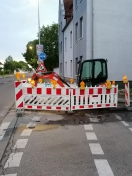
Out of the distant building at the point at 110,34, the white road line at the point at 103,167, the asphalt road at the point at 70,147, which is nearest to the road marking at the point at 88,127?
the asphalt road at the point at 70,147

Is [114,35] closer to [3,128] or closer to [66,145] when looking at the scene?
[3,128]

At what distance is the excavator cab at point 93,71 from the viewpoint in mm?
9422

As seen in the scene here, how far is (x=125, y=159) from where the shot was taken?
165 inches

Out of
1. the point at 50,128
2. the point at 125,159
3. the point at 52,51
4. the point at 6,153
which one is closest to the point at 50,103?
the point at 50,128

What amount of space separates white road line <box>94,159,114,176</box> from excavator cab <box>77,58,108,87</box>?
5.62 m

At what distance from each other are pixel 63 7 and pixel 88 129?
28994mm

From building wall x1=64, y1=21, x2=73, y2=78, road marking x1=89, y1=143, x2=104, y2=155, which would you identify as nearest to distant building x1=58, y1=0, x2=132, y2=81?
→ building wall x1=64, y1=21, x2=73, y2=78

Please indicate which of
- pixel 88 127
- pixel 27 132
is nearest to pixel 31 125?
pixel 27 132

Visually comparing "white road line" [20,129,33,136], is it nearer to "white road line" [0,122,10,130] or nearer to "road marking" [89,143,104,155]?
"white road line" [0,122,10,130]

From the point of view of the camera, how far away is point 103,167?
12.6 feet

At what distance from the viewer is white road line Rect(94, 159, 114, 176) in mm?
3609

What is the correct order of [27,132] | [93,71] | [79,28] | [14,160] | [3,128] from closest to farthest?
1. [14,160]
2. [27,132]
3. [3,128]
4. [93,71]
5. [79,28]

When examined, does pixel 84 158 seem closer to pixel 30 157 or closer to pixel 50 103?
pixel 30 157

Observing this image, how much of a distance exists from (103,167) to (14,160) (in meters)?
1.63
